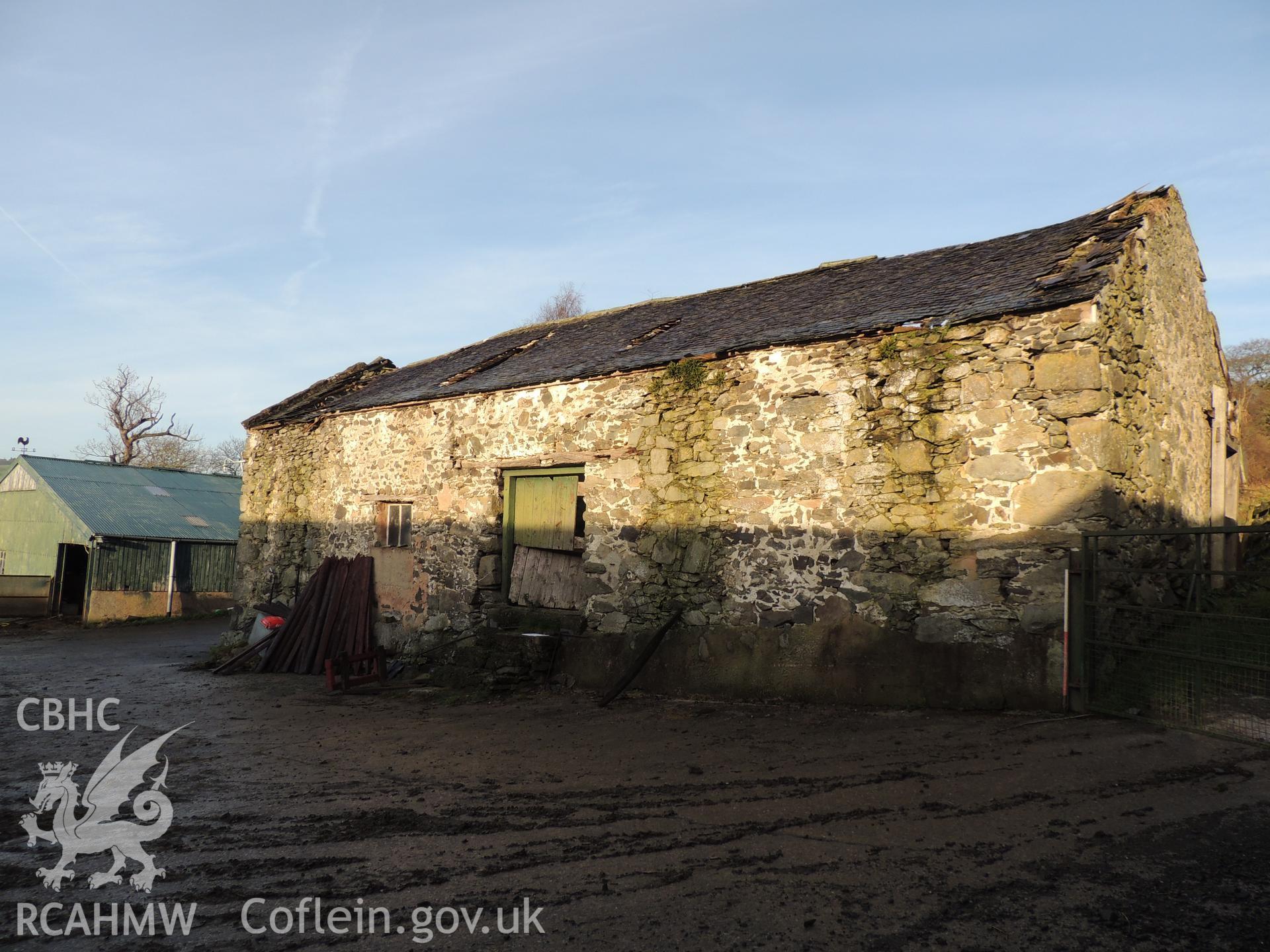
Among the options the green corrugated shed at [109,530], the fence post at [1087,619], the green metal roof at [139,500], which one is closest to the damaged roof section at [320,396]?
the green metal roof at [139,500]

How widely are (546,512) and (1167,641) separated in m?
6.74

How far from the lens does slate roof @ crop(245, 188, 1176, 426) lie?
24.7ft

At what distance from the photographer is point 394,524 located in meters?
12.0

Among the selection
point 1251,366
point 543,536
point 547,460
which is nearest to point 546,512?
point 543,536

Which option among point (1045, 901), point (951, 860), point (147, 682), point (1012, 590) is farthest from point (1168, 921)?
point (147, 682)

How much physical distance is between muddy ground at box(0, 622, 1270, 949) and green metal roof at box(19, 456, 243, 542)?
15696 millimetres

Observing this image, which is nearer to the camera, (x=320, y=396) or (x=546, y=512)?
(x=546, y=512)

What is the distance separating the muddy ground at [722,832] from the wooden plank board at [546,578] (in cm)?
277

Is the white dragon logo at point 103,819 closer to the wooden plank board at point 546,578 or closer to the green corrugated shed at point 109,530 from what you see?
the wooden plank board at point 546,578

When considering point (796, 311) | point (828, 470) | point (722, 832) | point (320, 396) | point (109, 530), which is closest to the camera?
point (722, 832)

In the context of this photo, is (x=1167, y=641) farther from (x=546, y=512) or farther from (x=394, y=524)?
(x=394, y=524)

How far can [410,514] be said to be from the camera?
11.7m

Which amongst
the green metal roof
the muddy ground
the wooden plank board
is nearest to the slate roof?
the wooden plank board

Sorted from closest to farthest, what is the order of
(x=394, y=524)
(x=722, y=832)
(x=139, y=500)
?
(x=722, y=832) → (x=394, y=524) → (x=139, y=500)
